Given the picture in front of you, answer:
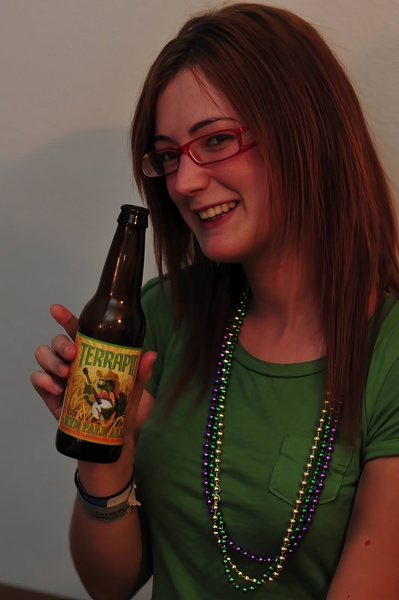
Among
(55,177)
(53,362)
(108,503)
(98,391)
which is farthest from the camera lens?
(55,177)

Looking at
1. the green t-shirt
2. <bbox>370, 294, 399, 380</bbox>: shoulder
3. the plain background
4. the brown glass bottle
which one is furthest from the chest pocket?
the plain background

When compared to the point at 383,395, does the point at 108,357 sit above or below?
above

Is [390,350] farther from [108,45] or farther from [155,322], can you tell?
[108,45]

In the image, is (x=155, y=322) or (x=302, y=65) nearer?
(x=302, y=65)

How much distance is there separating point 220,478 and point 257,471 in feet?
0.19

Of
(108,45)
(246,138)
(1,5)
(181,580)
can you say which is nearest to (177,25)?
(108,45)

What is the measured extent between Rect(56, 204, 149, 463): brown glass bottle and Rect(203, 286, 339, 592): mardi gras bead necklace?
19 centimetres

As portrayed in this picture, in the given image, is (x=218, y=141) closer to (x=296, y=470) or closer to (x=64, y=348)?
(x=64, y=348)

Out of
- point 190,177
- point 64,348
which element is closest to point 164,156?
point 190,177

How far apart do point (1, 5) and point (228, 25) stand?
0.55 m

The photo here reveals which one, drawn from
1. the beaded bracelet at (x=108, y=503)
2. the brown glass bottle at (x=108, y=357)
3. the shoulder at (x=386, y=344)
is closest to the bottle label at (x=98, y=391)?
the brown glass bottle at (x=108, y=357)

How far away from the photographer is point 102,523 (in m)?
1.18

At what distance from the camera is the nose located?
41.9 inches

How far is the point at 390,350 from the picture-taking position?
1.07 metres
